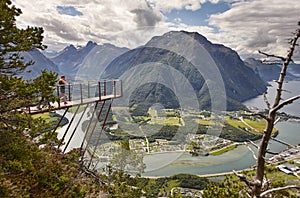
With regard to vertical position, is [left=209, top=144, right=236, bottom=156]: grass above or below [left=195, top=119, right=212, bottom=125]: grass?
below

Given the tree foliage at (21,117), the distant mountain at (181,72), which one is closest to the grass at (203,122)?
the distant mountain at (181,72)

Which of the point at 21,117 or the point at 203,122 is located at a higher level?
the point at 21,117

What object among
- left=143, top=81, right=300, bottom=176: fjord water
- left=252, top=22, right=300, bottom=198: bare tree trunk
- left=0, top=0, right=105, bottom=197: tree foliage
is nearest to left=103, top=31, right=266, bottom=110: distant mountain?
left=143, top=81, right=300, bottom=176: fjord water

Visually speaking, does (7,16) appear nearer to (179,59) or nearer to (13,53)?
(13,53)

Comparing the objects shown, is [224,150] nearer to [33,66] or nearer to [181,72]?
[33,66]

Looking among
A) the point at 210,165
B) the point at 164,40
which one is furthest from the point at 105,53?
the point at 210,165

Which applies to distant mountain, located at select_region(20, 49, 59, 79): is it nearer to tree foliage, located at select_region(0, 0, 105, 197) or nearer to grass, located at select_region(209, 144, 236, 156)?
tree foliage, located at select_region(0, 0, 105, 197)

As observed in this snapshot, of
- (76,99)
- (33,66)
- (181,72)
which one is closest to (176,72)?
(181,72)
